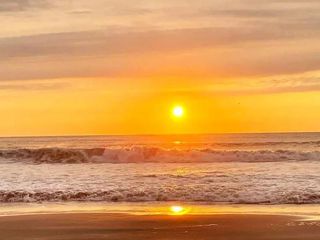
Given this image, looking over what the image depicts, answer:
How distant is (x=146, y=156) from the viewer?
36500 mm

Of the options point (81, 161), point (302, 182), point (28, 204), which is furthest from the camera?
point (81, 161)

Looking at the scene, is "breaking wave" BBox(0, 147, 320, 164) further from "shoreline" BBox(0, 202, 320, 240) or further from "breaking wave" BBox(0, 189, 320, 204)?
"shoreline" BBox(0, 202, 320, 240)

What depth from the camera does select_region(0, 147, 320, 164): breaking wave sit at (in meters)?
34.7

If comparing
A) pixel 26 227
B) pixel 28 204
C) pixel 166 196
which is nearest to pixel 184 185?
pixel 166 196

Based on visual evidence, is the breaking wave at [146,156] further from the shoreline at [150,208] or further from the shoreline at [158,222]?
the shoreline at [158,222]

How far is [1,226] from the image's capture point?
37.4ft

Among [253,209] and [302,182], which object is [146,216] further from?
[302,182]

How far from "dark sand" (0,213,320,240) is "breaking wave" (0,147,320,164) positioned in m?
21.6

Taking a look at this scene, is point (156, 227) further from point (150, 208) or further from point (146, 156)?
point (146, 156)

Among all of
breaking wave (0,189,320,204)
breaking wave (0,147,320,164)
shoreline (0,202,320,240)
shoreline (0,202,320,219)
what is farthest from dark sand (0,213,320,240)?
breaking wave (0,147,320,164)

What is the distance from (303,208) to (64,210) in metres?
5.45

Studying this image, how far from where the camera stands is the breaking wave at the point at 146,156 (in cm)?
3466

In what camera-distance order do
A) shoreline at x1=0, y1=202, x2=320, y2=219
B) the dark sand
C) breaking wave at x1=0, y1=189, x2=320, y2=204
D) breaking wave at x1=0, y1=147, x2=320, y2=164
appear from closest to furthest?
the dark sand → shoreline at x1=0, y1=202, x2=320, y2=219 → breaking wave at x1=0, y1=189, x2=320, y2=204 → breaking wave at x1=0, y1=147, x2=320, y2=164

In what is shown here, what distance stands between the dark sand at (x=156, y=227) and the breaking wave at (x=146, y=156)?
21.6m
